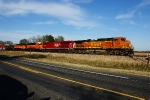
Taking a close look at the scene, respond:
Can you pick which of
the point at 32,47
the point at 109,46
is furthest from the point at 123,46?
the point at 32,47

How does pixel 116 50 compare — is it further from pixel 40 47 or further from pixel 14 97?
pixel 40 47

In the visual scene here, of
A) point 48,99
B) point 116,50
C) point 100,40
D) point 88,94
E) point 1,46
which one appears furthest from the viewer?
point 1,46

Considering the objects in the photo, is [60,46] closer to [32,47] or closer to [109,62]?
[32,47]

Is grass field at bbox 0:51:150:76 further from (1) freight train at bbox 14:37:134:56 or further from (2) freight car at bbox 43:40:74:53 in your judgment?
(2) freight car at bbox 43:40:74:53

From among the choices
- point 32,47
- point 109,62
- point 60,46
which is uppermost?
point 60,46

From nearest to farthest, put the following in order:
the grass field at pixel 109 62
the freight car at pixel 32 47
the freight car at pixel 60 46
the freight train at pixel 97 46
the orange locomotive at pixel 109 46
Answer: the grass field at pixel 109 62 → the orange locomotive at pixel 109 46 → the freight train at pixel 97 46 → the freight car at pixel 60 46 → the freight car at pixel 32 47

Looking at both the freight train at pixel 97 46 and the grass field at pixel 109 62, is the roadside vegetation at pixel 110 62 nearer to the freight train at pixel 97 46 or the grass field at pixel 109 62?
the grass field at pixel 109 62

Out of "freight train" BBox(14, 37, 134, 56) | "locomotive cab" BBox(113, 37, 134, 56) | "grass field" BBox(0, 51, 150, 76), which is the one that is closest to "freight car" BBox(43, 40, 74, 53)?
"freight train" BBox(14, 37, 134, 56)

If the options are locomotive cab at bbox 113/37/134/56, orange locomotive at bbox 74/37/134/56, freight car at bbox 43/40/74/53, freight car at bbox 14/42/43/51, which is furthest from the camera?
freight car at bbox 14/42/43/51

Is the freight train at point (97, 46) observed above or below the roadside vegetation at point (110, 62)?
above

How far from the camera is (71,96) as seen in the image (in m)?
8.04

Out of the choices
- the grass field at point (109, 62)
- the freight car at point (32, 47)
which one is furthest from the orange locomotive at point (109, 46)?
the freight car at point (32, 47)

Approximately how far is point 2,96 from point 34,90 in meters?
1.57

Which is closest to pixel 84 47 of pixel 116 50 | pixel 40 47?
pixel 116 50
